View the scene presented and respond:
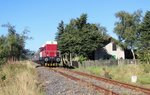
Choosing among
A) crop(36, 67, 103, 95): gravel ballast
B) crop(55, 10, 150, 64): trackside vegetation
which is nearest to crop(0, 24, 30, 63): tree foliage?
crop(55, 10, 150, 64): trackside vegetation

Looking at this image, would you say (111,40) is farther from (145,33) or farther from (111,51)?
(145,33)

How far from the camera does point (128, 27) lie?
91625mm

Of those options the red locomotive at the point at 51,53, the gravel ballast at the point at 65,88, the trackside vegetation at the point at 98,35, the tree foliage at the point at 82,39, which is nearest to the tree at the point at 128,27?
the trackside vegetation at the point at 98,35

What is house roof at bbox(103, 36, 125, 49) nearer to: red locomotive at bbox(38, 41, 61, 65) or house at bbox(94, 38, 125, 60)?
house at bbox(94, 38, 125, 60)

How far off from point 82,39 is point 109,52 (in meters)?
14.1

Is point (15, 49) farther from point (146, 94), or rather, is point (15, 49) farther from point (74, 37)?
point (146, 94)

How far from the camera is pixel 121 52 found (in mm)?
90062

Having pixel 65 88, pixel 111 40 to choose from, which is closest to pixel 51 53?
pixel 111 40

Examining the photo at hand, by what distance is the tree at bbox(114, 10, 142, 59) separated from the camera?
90.4 meters

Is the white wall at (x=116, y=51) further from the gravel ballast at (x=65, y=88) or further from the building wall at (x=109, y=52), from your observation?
the gravel ballast at (x=65, y=88)

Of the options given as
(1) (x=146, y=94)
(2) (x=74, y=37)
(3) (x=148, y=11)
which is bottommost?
(1) (x=146, y=94)

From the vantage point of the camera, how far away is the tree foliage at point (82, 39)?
76375 millimetres

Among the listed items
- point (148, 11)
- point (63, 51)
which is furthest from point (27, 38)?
point (148, 11)

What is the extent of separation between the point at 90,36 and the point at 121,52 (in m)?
15.1
